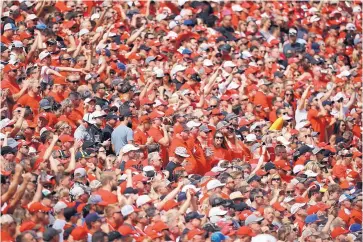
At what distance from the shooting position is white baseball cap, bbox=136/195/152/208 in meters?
17.7

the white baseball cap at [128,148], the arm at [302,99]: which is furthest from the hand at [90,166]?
the arm at [302,99]

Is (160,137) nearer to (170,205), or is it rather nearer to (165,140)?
(165,140)

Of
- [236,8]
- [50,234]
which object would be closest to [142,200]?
[50,234]

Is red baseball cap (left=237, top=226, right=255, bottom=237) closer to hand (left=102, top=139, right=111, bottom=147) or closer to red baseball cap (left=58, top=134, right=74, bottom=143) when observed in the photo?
red baseball cap (left=58, top=134, right=74, bottom=143)

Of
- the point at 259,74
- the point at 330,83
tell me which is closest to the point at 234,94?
the point at 259,74

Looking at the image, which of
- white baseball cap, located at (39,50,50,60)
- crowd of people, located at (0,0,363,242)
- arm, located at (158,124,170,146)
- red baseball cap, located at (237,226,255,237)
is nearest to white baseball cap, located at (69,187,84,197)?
crowd of people, located at (0,0,363,242)

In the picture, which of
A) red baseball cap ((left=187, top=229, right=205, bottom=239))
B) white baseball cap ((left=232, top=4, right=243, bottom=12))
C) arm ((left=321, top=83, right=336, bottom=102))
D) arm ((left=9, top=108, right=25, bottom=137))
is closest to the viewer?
red baseball cap ((left=187, top=229, right=205, bottom=239))

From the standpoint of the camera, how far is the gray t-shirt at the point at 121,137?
67.7ft

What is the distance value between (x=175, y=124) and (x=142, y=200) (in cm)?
372

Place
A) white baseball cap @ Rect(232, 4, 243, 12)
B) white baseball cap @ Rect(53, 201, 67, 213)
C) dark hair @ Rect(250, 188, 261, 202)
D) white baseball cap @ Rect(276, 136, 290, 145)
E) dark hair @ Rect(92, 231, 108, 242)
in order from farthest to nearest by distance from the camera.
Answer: white baseball cap @ Rect(232, 4, 243, 12) → white baseball cap @ Rect(276, 136, 290, 145) → dark hair @ Rect(250, 188, 261, 202) → white baseball cap @ Rect(53, 201, 67, 213) → dark hair @ Rect(92, 231, 108, 242)

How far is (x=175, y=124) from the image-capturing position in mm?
21375

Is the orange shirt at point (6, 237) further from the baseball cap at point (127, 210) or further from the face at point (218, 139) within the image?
the face at point (218, 139)

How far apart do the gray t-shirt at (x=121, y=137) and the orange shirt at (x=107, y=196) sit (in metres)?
2.70

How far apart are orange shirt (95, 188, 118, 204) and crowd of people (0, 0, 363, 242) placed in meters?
0.03
